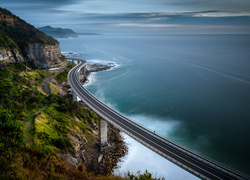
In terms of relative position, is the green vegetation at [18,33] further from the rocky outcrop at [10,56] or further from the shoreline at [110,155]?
the shoreline at [110,155]

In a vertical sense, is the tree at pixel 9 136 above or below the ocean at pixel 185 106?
above

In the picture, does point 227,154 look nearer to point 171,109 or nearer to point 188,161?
point 188,161

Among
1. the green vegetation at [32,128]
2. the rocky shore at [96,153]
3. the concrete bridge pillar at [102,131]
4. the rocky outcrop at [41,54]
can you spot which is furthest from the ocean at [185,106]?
the rocky outcrop at [41,54]

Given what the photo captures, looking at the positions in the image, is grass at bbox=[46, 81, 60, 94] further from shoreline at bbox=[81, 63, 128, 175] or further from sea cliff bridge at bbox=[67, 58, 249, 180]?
shoreline at bbox=[81, 63, 128, 175]

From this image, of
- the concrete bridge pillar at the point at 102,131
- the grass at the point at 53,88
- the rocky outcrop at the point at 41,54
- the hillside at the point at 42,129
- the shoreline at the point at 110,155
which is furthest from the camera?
the rocky outcrop at the point at 41,54

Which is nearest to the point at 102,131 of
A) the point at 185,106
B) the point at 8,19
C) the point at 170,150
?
the point at 170,150

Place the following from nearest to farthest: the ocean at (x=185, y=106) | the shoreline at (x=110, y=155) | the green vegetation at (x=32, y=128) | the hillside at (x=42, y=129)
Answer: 1. the green vegetation at (x=32, y=128)
2. the hillside at (x=42, y=129)
3. the shoreline at (x=110, y=155)
4. the ocean at (x=185, y=106)

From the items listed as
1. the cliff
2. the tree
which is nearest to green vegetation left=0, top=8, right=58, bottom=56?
the cliff

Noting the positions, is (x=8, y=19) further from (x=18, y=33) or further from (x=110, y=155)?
(x=110, y=155)
